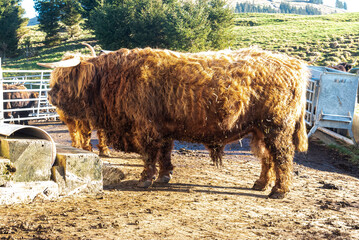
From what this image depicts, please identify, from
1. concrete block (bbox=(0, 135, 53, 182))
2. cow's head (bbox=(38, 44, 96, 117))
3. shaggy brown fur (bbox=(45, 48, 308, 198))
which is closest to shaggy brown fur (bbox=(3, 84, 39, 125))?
cow's head (bbox=(38, 44, 96, 117))

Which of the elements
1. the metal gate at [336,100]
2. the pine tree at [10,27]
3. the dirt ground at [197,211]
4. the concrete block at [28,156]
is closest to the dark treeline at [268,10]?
the pine tree at [10,27]

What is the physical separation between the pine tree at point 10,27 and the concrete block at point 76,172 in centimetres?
4331

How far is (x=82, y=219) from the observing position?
3094 millimetres

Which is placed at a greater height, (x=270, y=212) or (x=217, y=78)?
(x=217, y=78)

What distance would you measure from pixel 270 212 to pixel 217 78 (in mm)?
1567

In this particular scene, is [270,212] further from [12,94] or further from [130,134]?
[12,94]

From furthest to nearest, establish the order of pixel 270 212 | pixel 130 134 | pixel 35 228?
pixel 130 134 → pixel 270 212 → pixel 35 228

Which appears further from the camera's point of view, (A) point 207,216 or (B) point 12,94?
(B) point 12,94

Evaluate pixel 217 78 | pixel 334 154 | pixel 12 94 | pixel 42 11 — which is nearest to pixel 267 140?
pixel 217 78

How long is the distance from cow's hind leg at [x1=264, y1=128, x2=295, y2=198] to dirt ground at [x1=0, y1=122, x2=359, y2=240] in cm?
14

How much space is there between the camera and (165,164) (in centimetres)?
486

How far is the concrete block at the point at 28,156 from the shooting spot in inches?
142

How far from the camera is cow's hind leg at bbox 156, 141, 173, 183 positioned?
478 cm

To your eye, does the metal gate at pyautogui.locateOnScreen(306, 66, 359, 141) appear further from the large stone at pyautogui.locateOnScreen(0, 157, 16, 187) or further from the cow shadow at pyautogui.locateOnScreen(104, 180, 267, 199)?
the large stone at pyautogui.locateOnScreen(0, 157, 16, 187)
